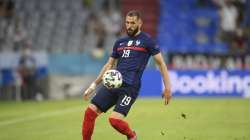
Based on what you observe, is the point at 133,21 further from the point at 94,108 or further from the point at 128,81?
the point at 94,108

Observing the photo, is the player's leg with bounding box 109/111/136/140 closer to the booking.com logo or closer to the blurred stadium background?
the blurred stadium background

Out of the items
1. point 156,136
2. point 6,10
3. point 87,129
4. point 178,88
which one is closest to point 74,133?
point 156,136

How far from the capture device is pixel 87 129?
36.2 feet

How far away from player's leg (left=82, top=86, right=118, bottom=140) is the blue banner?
524 inches

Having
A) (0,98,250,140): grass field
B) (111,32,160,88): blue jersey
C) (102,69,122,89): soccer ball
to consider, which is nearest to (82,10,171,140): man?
(111,32,160,88): blue jersey

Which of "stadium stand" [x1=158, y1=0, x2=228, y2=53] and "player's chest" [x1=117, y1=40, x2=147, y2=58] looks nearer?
"player's chest" [x1=117, y1=40, x2=147, y2=58]

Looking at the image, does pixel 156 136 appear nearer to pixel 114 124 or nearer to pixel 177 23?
pixel 114 124

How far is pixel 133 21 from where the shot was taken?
10.9m

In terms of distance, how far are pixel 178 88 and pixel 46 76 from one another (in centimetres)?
479

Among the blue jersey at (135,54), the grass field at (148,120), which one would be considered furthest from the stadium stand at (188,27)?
the blue jersey at (135,54)

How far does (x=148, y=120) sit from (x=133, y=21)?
6354 millimetres

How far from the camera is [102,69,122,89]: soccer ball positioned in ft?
35.7

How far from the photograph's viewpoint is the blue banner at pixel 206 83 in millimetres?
24156

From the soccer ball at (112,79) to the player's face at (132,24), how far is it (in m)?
0.67
